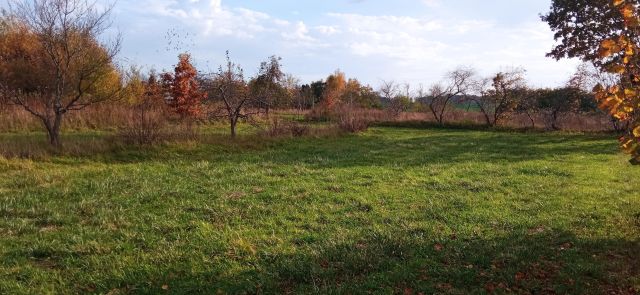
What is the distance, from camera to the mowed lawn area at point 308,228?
165 inches

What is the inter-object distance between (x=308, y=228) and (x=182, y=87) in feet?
63.5

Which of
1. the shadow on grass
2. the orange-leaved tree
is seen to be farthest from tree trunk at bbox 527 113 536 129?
the orange-leaved tree

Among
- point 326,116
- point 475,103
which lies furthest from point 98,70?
point 475,103

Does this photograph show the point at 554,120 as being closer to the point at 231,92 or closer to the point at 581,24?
the point at 581,24

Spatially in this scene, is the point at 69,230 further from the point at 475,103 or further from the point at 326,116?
the point at 475,103

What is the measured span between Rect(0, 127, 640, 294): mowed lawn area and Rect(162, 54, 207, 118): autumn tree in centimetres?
1277

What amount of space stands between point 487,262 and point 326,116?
89.3ft

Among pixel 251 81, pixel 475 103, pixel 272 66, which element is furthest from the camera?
pixel 475 103

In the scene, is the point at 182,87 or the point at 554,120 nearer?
the point at 182,87

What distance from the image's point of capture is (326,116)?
31.8m

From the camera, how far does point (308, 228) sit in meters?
5.83

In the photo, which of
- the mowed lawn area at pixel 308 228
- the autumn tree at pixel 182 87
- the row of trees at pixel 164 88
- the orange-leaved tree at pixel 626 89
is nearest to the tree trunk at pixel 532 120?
the row of trees at pixel 164 88

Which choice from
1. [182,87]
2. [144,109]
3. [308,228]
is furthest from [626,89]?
[182,87]

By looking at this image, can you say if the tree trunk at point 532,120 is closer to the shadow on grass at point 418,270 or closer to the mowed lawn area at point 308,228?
the mowed lawn area at point 308,228
